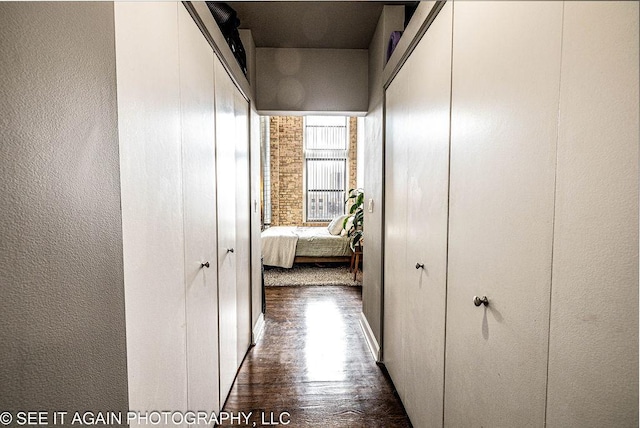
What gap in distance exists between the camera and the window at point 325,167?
24.2ft

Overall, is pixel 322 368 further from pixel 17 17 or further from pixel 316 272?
pixel 316 272

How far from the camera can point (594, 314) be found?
0.59 m

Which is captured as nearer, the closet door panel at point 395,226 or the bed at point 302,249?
the closet door panel at point 395,226

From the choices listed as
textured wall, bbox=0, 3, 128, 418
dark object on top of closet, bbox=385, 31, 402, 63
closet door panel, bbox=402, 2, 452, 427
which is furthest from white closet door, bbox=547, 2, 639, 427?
dark object on top of closet, bbox=385, 31, 402, 63

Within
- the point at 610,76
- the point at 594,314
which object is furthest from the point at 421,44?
the point at 594,314

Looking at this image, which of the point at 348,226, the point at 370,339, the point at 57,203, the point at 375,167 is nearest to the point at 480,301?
the point at 57,203

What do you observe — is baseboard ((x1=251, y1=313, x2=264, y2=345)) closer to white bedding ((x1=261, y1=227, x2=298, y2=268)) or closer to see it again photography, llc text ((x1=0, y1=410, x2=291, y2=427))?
see it again photography, llc text ((x1=0, y1=410, x2=291, y2=427))

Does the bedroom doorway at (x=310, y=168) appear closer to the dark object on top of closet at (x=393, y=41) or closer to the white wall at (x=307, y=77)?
the white wall at (x=307, y=77)

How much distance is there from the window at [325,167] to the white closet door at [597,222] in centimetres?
682

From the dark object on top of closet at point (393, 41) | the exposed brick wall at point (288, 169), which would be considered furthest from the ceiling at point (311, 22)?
the exposed brick wall at point (288, 169)

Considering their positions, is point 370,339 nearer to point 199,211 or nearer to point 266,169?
point 199,211

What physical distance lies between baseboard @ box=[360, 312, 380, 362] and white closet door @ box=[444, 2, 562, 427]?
123 centimetres

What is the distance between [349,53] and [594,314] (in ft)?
9.23

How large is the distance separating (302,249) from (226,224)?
3.25 m
